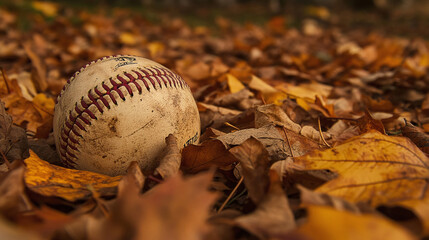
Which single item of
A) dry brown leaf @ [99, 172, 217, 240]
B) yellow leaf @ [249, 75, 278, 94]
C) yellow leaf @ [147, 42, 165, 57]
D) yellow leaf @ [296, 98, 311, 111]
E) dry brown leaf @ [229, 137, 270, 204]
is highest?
dry brown leaf @ [99, 172, 217, 240]

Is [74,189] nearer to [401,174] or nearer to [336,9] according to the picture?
[401,174]

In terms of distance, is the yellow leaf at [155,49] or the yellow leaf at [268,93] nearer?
the yellow leaf at [268,93]

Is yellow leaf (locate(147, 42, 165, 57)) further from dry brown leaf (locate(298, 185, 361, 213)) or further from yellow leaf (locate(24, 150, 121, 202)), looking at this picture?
dry brown leaf (locate(298, 185, 361, 213))

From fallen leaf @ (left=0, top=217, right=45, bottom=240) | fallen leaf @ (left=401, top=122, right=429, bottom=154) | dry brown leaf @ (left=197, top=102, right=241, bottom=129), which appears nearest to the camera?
fallen leaf @ (left=0, top=217, right=45, bottom=240)

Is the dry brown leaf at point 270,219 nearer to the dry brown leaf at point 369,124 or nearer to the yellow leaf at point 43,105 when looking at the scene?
the dry brown leaf at point 369,124

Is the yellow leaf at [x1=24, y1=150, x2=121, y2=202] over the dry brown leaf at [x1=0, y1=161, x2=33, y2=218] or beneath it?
beneath

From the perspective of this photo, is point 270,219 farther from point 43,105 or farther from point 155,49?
point 155,49

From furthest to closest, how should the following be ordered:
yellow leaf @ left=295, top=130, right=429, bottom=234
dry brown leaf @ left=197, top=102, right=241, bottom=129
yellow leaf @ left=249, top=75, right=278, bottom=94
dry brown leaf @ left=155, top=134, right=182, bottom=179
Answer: yellow leaf @ left=249, top=75, right=278, bottom=94
dry brown leaf @ left=197, top=102, right=241, bottom=129
dry brown leaf @ left=155, top=134, right=182, bottom=179
yellow leaf @ left=295, top=130, right=429, bottom=234

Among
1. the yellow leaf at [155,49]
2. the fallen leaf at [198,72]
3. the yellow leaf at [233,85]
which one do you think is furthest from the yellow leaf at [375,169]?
the yellow leaf at [155,49]

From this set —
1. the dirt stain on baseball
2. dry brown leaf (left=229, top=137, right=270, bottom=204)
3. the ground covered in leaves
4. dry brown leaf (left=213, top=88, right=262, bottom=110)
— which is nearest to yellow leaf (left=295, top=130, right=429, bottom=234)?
the ground covered in leaves
